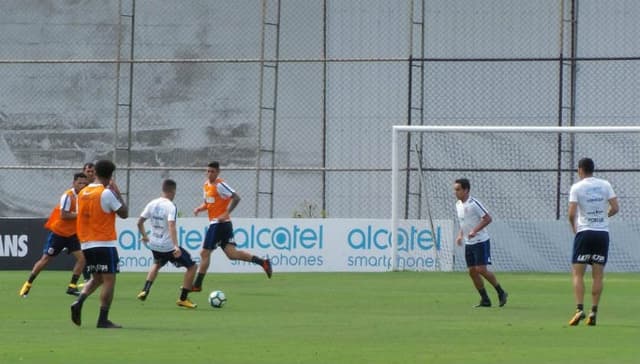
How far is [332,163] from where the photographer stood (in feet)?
133

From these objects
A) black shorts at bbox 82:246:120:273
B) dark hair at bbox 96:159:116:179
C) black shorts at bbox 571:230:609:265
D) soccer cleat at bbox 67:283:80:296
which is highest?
dark hair at bbox 96:159:116:179

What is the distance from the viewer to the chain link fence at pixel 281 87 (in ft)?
130

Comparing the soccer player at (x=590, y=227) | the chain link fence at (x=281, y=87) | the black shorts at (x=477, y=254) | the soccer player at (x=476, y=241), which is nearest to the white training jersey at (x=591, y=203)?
the soccer player at (x=590, y=227)

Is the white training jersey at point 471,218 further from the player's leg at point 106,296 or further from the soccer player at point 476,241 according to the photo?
the player's leg at point 106,296

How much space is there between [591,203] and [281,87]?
24.0m

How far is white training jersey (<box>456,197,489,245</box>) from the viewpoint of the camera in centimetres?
2212

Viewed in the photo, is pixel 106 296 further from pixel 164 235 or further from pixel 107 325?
pixel 164 235

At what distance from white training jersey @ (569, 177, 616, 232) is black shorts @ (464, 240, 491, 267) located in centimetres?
418

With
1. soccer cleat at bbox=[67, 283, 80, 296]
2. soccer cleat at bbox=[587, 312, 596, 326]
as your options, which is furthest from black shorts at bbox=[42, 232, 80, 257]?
soccer cleat at bbox=[587, 312, 596, 326]

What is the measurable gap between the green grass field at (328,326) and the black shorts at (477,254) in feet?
2.11

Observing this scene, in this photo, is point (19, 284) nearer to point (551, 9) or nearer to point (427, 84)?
point (427, 84)

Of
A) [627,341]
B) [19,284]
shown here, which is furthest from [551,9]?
[627,341]

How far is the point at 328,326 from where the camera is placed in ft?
56.8

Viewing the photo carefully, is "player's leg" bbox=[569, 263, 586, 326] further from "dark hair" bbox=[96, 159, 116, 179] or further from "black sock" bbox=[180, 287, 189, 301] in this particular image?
"black sock" bbox=[180, 287, 189, 301]
